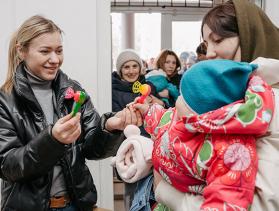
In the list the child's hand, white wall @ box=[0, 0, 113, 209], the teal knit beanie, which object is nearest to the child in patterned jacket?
the teal knit beanie

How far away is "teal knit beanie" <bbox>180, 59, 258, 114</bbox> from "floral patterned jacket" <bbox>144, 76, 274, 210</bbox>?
0.08ft

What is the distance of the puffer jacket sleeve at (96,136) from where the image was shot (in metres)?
1.32

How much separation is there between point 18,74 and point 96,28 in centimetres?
85

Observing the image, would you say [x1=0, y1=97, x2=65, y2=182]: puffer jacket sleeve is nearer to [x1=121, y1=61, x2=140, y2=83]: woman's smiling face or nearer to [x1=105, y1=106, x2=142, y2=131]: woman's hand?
[x1=105, y1=106, x2=142, y2=131]: woman's hand

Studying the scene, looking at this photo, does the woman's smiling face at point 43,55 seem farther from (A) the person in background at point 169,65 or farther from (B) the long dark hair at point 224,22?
(A) the person in background at point 169,65

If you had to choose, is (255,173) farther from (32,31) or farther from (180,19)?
(180,19)

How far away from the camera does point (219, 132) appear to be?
68 cm

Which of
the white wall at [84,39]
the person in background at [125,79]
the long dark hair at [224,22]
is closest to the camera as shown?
the long dark hair at [224,22]

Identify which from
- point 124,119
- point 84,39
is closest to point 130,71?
point 84,39

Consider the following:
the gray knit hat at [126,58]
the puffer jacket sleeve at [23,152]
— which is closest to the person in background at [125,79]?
the gray knit hat at [126,58]

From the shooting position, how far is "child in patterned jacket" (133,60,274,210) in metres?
0.67

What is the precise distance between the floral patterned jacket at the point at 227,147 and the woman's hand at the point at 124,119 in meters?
0.39

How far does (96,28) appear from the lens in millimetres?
2016

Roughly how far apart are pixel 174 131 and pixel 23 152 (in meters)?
0.58
